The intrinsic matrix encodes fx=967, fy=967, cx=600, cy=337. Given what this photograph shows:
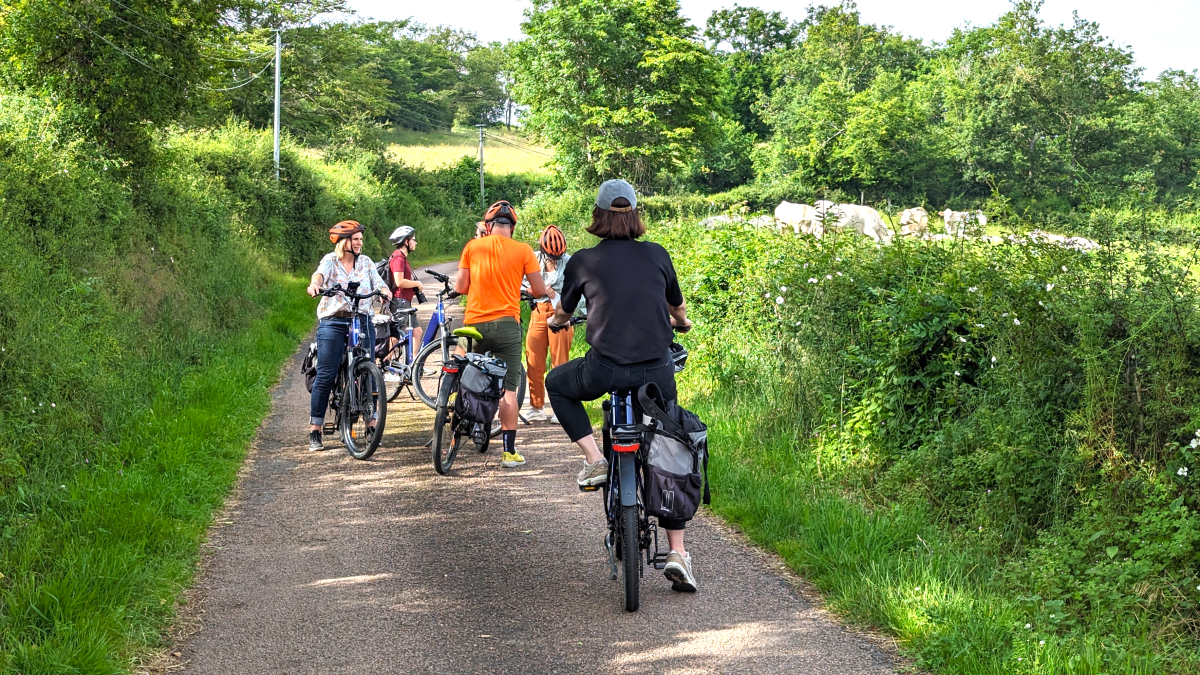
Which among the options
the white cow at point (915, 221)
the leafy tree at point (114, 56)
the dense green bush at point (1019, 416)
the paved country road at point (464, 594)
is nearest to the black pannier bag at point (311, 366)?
the paved country road at point (464, 594)

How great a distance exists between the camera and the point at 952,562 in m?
5.13

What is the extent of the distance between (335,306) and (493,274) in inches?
57.9

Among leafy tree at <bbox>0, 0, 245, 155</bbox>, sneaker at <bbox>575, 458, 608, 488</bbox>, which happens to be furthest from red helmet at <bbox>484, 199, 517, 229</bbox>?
leafy tree at <bbox>0, 0, 245, 155</bbox>

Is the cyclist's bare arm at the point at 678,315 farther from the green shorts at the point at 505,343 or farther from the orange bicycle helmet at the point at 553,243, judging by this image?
the orange bicycle helmet at the point at 553,243

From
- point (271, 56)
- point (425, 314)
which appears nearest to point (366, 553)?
point (425, 314)

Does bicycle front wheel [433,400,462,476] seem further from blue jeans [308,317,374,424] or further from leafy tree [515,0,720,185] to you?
leafy tree [515,0,720,185]

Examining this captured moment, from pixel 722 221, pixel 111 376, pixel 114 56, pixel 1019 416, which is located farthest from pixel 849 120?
pixel 1019 416

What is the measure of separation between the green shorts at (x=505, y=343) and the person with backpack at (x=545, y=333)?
131 cm

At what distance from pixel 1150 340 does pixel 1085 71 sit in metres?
67.4

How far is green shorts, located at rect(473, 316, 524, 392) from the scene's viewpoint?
313 inches

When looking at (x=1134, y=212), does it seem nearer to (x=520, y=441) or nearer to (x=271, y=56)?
(x=520, y=441)

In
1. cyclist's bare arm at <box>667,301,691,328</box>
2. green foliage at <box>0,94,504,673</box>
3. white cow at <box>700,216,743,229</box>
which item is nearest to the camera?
green foliage at <box>0,94,504,673</box>

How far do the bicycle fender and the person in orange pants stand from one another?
4.59m

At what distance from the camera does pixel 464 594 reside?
516cm
